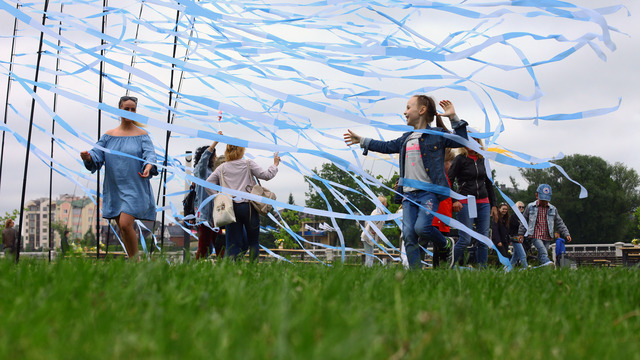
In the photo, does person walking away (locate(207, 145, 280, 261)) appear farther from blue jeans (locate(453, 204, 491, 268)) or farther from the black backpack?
blue jeans (locate(453, 204, 491, 268))

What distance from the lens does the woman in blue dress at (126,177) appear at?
18.5 ft

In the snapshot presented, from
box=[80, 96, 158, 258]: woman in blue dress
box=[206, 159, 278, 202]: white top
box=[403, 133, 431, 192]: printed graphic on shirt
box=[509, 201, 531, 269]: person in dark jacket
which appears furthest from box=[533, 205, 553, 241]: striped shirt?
box=[80, 96, 158, 258]: woman in blue dress

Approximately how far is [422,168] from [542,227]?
5877mm

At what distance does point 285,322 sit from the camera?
1537 millimetres

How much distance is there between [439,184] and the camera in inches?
218

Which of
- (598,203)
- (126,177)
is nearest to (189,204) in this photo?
(126,177)

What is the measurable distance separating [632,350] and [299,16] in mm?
3618

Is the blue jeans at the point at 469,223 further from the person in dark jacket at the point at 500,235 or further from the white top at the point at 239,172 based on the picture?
the person in dark jacket at the point at 500,235

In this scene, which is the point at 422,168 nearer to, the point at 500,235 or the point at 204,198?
the point at 204,198

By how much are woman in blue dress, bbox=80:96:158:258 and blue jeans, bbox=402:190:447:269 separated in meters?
2.53

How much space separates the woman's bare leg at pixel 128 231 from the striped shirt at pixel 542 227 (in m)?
7.47

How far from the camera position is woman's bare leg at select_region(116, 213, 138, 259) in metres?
5.63

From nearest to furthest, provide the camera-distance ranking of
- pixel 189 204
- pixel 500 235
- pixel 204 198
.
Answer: pixel 204 198 → pixel 189 204 → pixel 500 235

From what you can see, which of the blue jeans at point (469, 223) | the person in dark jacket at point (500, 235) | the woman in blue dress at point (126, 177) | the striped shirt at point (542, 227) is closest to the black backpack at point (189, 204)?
the woman in blue dress at point (126, 177)
